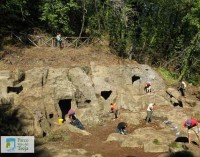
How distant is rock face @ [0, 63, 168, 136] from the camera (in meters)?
21.0

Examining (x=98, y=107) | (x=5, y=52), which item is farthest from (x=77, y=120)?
(x=5, y=52)

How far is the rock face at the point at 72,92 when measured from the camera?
2098 centimetres

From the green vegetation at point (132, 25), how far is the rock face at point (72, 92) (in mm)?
4651

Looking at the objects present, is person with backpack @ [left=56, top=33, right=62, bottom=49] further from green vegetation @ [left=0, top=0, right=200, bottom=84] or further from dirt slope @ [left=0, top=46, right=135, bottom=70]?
green vegetation @ [left=0, top=0, right=200, bottom=84]

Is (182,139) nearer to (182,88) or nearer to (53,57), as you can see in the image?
(182,88)

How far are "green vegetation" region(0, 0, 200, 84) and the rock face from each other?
4651mm

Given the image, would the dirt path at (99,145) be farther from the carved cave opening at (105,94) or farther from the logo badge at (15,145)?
the carved cave opening at (105,94)

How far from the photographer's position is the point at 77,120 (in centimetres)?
2192

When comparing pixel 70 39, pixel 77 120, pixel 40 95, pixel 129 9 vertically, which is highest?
pixel 129 9

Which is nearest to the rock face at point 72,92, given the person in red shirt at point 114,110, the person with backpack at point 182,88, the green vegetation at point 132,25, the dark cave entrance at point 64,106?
the dark cave entrance at point 64,106

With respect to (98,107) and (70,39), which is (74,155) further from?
(70,39)

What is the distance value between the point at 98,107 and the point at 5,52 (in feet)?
31.3

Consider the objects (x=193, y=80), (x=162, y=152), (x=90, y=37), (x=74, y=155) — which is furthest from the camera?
(x=193, y=80)

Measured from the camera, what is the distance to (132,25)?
36.2 m
